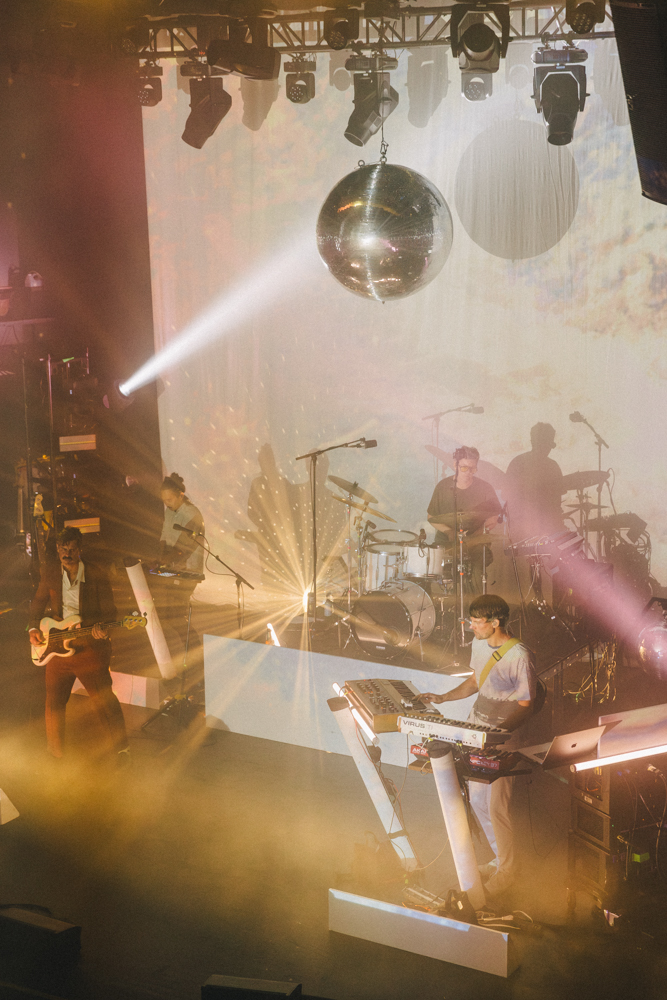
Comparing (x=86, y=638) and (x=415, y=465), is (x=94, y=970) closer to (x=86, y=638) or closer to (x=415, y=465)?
(x=86, y=638)

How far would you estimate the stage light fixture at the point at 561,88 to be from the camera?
218 inches

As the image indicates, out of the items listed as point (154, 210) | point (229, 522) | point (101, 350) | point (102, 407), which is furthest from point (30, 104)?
Answer: point (229, 522)

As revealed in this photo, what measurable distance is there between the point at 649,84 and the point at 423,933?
9.70 ft

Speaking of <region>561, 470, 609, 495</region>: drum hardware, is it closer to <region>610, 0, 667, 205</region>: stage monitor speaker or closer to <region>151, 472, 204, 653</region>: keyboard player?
<region>151, 472, 204, 653</region>: keyboard player

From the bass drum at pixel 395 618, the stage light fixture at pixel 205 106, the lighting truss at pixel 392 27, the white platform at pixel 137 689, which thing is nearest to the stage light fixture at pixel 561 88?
the lighting truss at pixel 392 27

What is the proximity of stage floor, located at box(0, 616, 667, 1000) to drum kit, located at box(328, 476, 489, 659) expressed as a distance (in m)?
1.02

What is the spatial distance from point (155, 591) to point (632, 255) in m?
5.26

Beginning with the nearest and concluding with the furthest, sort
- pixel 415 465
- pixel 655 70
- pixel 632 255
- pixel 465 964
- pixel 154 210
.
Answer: pixel 655 70 → pixel 465 964 → pixel 632 255 → pixel 415 465 → pixel 154 210

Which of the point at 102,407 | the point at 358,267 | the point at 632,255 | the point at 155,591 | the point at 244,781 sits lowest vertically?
the point at 244,781

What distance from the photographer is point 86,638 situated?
4.66 metres

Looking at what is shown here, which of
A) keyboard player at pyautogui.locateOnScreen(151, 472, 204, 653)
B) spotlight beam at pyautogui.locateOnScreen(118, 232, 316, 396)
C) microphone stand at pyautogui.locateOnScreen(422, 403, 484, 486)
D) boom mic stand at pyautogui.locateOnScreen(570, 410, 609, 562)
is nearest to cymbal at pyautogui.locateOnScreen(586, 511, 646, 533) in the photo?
boom mic stand at pyautogui.locateOnScreen(570, 410, 609, 562)

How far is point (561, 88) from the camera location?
5.57 meters

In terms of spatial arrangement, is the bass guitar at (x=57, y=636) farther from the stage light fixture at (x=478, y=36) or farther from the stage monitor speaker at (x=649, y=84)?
the stage light fixture at (x=478, y=36)

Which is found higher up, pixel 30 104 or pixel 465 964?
pixel 30 104
